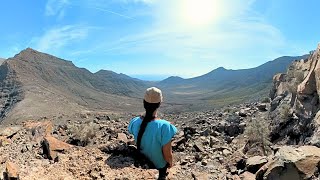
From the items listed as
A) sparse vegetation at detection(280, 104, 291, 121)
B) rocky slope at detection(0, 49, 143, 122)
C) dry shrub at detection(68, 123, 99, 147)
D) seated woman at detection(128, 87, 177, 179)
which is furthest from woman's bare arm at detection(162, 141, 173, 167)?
rocky slope at detection(0, 49, 143, 122)

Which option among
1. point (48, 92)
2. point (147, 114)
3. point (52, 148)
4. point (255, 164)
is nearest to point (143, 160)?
point (147, 114)

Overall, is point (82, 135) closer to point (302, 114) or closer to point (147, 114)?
point (302, 114)

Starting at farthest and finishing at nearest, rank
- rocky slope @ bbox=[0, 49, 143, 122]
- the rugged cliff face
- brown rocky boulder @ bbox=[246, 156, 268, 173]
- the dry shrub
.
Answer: rocky slope @ bbox=[0, 49, 143, 122], the dry shrub, the rugged cliff face, brown rocky boulder @ bbox=[246, 156, 268, 173]

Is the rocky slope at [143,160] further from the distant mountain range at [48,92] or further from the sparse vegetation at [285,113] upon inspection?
the distant mountain range at [48,92]

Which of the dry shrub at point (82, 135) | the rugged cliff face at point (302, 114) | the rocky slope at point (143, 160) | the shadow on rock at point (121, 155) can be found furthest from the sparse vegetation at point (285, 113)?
the dry shrub at point (82, 135)

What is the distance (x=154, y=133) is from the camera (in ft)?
18.5

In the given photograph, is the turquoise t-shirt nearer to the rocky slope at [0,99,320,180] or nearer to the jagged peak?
the rocky slope at [0,99,320,180]

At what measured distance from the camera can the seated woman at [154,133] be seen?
5.59 metres

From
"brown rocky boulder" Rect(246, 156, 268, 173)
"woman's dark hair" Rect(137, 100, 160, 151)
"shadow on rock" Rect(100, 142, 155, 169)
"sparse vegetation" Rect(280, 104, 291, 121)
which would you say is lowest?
"brown rocky boulder" Rect(246, 156, 268, 173)

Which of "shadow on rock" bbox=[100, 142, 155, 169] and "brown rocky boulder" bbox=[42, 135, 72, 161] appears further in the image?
"brown rocky boulder" bbox=[42, 135, 72, 161]

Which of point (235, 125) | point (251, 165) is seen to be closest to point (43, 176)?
point (251, 165)

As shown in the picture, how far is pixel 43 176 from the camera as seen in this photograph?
9.27 metres

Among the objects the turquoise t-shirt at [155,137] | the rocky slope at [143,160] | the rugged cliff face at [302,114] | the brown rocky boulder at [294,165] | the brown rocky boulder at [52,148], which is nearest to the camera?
the turquoise t-shirt at [155,137]

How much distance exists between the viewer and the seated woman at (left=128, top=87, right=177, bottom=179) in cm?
559
